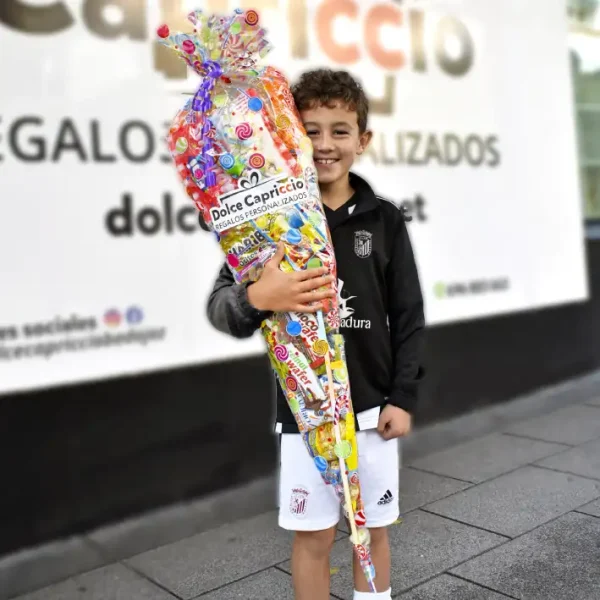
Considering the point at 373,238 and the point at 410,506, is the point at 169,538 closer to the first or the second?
the point at 410,506

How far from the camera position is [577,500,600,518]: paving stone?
12.3ft

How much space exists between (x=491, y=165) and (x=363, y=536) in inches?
158

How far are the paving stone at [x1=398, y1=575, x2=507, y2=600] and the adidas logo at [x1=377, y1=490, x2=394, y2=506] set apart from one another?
807 mm

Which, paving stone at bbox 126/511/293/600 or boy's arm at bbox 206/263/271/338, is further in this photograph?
paving stone at bbox 126/511/293/600

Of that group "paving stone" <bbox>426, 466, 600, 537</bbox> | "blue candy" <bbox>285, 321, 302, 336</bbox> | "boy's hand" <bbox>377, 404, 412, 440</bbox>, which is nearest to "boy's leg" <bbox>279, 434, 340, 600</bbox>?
"boy's hand" <bbox>377, 404, 412, 440</bbox>

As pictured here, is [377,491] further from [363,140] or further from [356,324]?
[363,140]

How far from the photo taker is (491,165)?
5.61m

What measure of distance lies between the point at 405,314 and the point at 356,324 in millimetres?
191

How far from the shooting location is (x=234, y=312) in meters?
2.21

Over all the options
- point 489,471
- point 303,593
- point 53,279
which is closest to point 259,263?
point 303,593

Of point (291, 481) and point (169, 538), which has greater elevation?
point (291, 481)

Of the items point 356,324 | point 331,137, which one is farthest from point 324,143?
point 356,324

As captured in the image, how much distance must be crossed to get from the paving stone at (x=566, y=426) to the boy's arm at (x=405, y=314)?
2887mm

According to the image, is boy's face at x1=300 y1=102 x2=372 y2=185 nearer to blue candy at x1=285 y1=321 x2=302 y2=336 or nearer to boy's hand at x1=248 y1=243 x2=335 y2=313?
boy's hand at x1=248 y1=243 x2=335 y2=313
